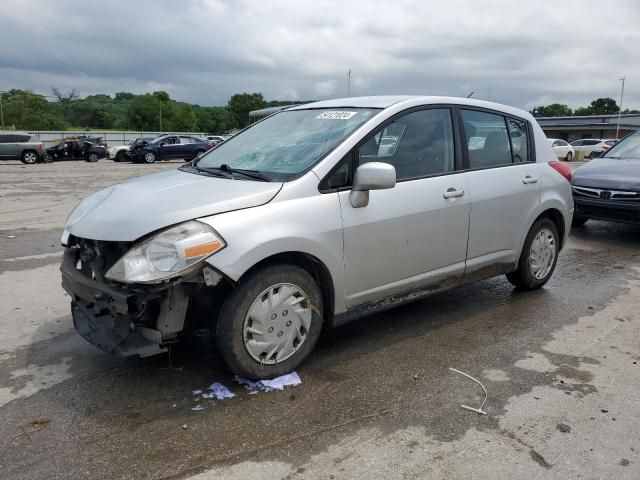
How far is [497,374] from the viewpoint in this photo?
3684 millimetres

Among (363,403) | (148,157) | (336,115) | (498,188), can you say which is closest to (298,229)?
(363,403)

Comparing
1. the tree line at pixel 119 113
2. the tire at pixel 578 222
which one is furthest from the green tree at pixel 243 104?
the tire at pixel 578 222

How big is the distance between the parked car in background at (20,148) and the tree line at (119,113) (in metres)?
43.4

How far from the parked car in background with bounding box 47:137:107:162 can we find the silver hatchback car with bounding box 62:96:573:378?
29665 mm

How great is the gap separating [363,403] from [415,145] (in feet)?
6.47

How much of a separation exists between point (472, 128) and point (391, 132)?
3.26 ft

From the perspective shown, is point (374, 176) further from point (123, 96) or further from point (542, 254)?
point (123, 96)

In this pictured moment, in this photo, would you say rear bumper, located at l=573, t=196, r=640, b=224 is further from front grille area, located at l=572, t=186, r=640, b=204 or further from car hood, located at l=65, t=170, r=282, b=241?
car hood, located at l=65, t=170, r=282, b=241

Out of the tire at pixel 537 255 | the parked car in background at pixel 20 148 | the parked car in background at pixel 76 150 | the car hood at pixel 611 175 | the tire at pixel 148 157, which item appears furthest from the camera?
the parked car in background at pixel 76 150

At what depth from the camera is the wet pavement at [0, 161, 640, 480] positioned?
8.82 ft

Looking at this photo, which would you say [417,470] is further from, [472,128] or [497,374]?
[472,128]

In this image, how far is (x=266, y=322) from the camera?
3.34m

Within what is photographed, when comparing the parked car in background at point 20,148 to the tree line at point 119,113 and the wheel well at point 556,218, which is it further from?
the tree line at point 119,113

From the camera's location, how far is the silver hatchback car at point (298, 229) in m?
3.11
